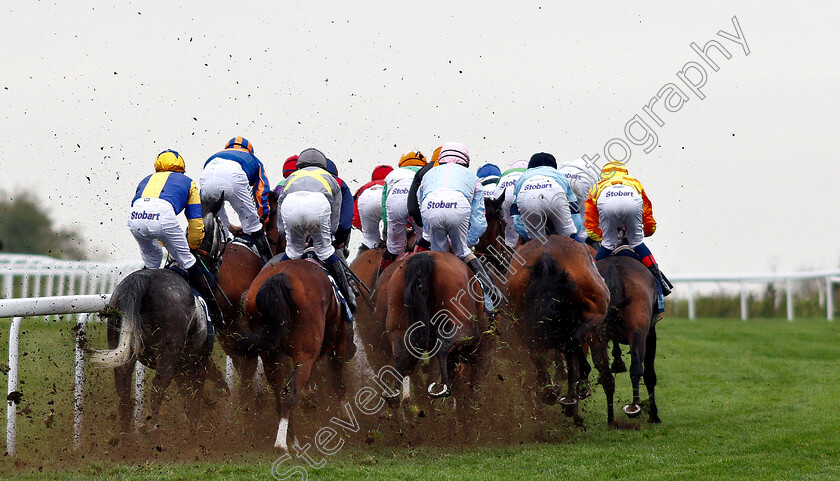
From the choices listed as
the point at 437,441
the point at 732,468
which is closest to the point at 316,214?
the point at 437,441

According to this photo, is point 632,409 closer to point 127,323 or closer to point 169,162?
point 127,323

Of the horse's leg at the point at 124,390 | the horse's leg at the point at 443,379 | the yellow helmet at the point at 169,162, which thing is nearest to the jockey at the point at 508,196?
→ the horse's leg at the point at 443,379

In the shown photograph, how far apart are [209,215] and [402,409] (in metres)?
2.29

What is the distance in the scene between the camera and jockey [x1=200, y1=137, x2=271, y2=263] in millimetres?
7992

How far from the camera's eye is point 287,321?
664cm

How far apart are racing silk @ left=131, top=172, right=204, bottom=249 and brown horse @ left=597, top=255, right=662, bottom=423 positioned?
320cm

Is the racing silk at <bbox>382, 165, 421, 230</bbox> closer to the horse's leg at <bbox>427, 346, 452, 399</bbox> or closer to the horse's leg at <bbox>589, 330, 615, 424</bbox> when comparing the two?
the horse's leg at <bbox>427, 346, 452, 399</bbox>

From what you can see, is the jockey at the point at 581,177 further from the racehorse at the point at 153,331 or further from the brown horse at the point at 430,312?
Result: the racehorse at the point at 153,331

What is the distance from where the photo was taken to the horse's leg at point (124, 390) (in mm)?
6676

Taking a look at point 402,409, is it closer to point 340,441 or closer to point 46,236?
point 340,441

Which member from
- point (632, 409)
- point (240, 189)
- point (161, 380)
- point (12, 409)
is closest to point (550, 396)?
point (632, 409)

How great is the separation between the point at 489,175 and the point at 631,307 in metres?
2.79

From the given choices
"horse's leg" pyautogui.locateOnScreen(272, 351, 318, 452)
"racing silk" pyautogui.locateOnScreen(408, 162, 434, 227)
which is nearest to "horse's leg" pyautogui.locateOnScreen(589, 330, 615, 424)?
"racing silk" pyautogui.locateOnScreen(408, 162, 434, 227)

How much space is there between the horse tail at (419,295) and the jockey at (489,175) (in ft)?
8.30
